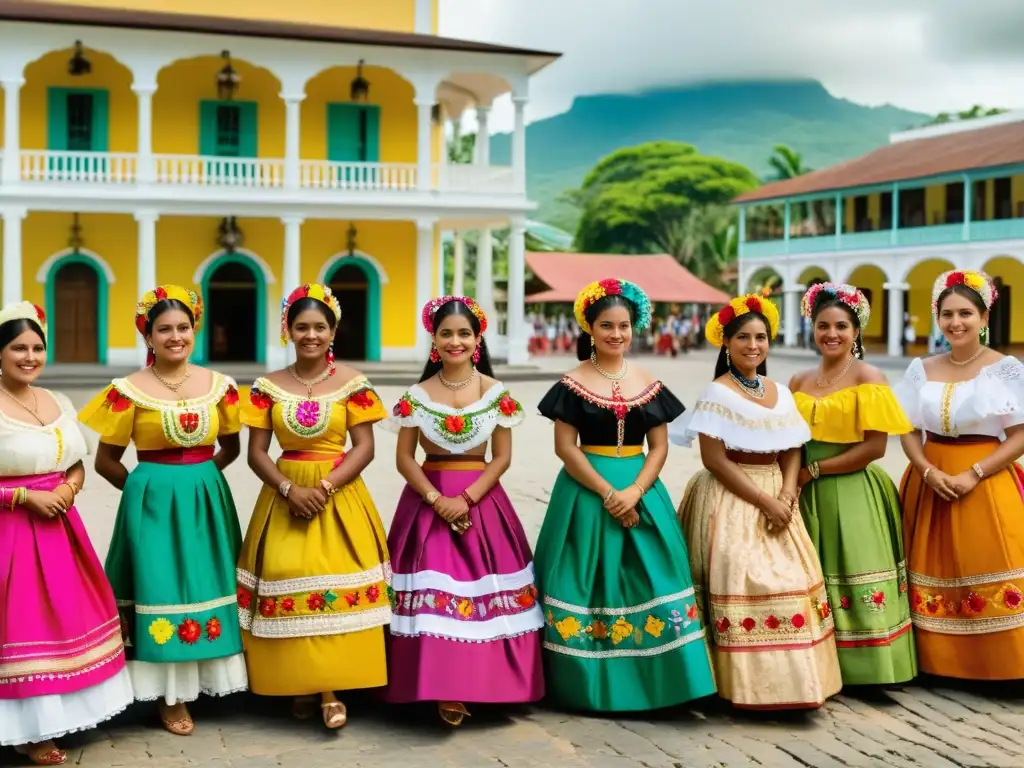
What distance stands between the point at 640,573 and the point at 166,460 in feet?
6.15

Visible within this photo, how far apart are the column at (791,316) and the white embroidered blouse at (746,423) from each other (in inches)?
1423

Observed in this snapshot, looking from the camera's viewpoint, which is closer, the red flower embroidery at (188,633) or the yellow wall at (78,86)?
the red flower embroidery at (188,633)

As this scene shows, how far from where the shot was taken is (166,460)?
4453mm

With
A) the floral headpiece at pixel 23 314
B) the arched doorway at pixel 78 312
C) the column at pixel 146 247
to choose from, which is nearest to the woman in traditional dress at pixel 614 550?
the floral headpiece at pixel 23 314

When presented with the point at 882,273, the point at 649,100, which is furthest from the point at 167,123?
the point at 649,100

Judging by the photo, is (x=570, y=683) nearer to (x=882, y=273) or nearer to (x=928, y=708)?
(x=928, y=708)

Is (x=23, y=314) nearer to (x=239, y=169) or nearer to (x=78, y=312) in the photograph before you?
(x=239, y=169)

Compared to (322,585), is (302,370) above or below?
above

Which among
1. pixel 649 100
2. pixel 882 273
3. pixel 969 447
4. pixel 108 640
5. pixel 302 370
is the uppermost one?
pixel 649 100

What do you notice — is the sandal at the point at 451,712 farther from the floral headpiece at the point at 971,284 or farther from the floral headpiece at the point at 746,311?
the floral headpiece at the point at 971,284

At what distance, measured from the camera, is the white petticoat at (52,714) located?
4.01 metres

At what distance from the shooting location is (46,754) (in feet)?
13.4

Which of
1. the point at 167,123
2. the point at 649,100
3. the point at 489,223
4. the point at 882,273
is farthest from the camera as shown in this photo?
the point at 649,100

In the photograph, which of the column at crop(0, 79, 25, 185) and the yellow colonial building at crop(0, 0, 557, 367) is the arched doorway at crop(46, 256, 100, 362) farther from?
the column at crop(0, 79, 25, 185)
